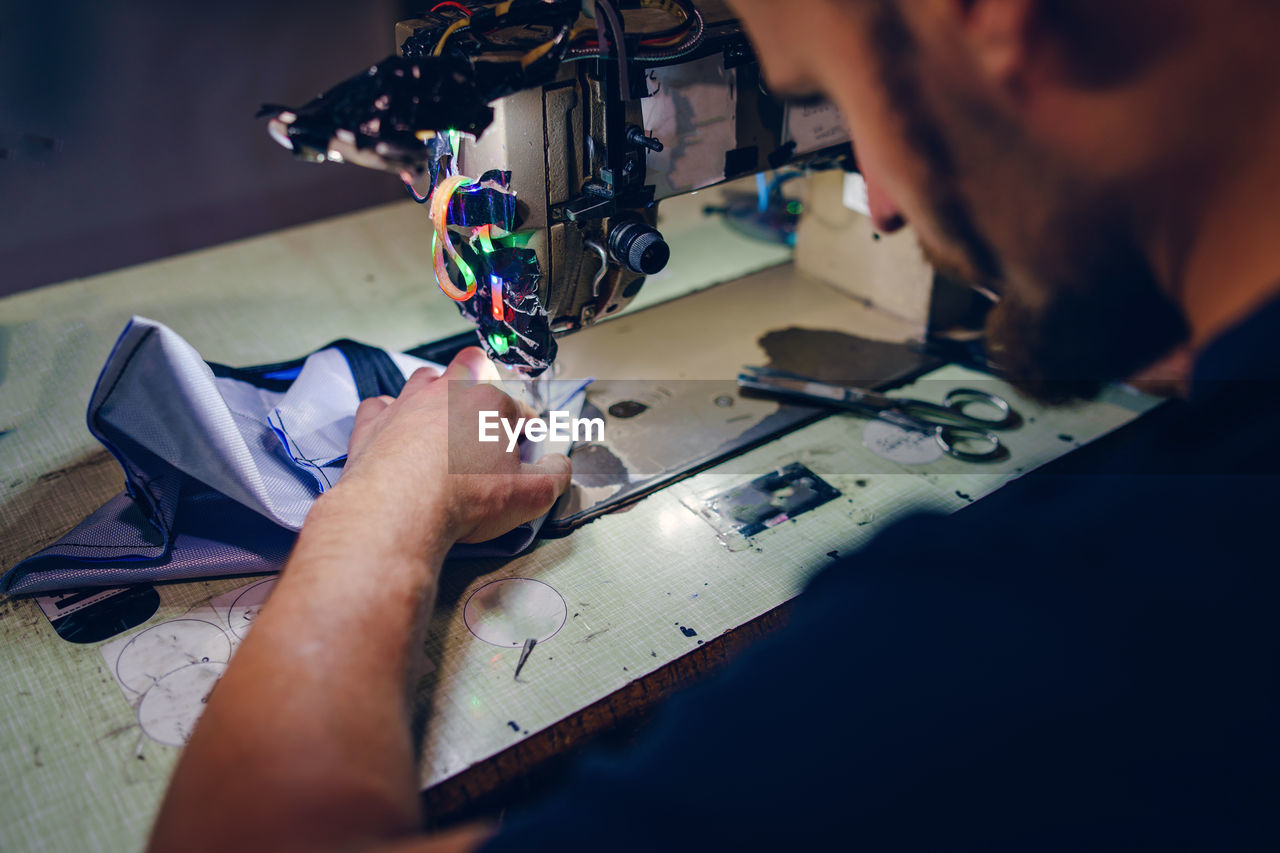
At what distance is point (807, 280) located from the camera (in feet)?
5.64

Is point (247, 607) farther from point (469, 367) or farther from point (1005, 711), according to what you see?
point (1005, 711)

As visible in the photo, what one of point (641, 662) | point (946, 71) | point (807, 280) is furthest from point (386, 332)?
point (946, 71)

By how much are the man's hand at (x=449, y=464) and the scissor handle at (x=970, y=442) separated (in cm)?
53

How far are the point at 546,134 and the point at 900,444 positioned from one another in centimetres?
64

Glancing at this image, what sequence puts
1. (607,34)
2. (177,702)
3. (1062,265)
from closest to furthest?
(1062,265) → (177,702) → (607,34)

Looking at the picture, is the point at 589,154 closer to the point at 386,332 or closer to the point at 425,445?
the point at 425,445

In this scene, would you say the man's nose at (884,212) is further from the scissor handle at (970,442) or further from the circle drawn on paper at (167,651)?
the circle drawn on paper at (167,651)

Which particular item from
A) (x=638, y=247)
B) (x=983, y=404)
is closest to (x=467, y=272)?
(x=638, y=247)

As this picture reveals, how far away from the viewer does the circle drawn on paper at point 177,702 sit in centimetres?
85

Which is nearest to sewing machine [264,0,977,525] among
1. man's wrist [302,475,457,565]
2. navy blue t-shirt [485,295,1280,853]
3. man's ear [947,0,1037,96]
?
man's wrist [302,475,457,565]

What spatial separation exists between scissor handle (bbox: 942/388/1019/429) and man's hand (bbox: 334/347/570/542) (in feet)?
1.97

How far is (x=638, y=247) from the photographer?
1.10 metres

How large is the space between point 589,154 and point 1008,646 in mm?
750

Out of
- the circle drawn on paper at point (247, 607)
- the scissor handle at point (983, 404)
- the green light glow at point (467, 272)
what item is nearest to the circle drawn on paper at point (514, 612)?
the circle drawn on paper at point (247, 607)
